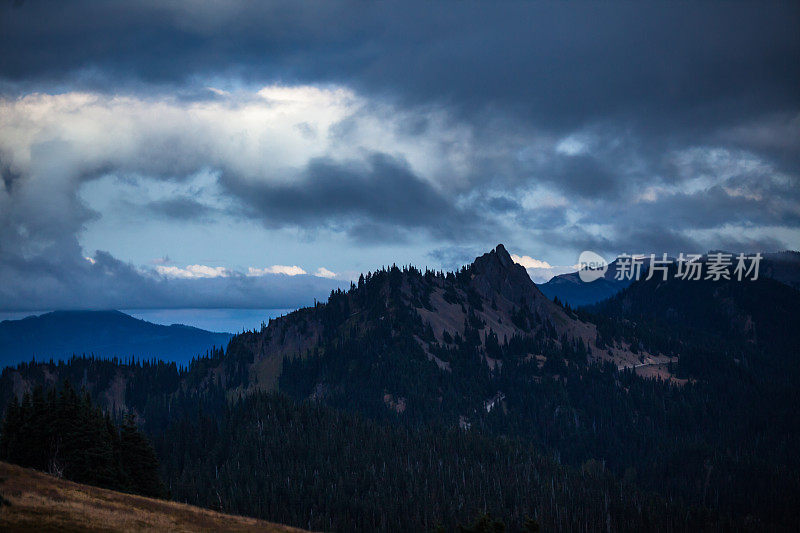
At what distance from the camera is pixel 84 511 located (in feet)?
190

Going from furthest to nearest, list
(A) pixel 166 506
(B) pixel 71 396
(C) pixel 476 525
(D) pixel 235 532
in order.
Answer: (B) pixel 71 396, (C) pixel 476 525, (A) pixel 166 506, (D) pixel 235 532

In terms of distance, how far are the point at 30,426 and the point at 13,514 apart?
1703 inches

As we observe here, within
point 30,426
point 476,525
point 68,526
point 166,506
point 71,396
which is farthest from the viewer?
point 71,396

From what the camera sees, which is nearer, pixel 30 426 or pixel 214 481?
pixel 30 426

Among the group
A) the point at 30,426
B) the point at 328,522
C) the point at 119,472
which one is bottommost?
the point at 328,522

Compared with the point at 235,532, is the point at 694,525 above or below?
below

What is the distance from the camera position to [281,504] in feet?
602

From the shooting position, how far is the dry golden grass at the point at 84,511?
51812 mm

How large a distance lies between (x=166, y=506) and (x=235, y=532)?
586 inches

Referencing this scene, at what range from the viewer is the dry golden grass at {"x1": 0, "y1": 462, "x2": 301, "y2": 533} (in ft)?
170

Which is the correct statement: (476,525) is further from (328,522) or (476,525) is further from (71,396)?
(328,522)

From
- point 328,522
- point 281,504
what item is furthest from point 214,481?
point 328,522

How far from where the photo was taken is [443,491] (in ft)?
641

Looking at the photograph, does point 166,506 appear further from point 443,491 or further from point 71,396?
point 443,491
